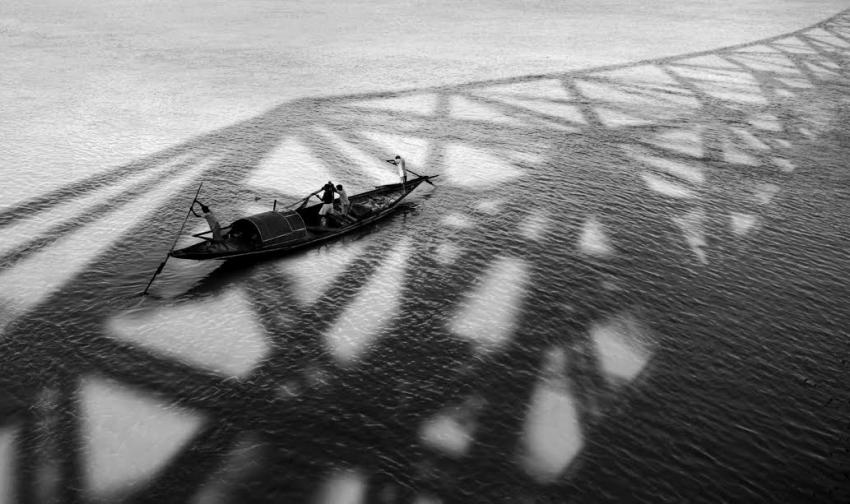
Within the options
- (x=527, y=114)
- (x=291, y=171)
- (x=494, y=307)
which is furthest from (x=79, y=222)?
(x=527, y=114)

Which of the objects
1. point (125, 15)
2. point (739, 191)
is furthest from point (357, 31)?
point (739, 191)

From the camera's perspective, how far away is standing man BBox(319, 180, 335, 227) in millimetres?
27984

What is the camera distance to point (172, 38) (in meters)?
65.7

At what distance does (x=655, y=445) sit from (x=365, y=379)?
26.2ft

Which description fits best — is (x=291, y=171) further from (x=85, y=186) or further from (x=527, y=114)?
(x=527, y=114)

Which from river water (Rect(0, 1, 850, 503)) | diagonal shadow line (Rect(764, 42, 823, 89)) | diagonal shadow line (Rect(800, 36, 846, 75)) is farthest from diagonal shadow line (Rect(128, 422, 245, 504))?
diagonal shadow line (Rect(800, 36, 846, 75))

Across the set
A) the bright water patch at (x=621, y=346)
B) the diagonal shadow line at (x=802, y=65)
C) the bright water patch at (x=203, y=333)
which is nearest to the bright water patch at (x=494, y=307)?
the bright water patch at (x=621, y=346)

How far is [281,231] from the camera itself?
25.7 m

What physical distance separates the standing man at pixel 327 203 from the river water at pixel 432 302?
1.35 meters

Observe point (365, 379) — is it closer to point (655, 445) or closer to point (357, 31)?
point (655, 445)

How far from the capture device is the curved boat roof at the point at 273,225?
25.3 m

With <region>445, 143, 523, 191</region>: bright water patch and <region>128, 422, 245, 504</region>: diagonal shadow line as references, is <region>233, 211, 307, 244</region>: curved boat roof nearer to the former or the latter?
<region>128, 422, 245, 504</region>: diagonal shadow line

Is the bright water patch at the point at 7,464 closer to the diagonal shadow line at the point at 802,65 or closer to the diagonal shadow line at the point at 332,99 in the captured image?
the diagonal shadow line at the point at 332,99

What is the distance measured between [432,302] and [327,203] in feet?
25.5
